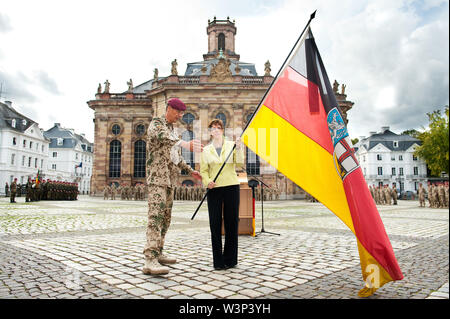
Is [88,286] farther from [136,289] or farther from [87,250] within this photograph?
[87,250]

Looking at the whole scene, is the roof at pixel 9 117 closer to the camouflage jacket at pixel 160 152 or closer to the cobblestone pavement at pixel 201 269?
the cobblestone pavement at pixel 201 269

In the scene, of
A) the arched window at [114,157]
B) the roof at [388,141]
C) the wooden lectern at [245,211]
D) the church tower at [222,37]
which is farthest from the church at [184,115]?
the roof at [388,141]

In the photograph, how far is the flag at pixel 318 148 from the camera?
2857 mm

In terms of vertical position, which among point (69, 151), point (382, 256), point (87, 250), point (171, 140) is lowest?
point (87, 250)

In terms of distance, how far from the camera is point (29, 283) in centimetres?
310

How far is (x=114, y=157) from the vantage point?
37781mm

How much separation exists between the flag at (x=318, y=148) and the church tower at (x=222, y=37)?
1941 inches

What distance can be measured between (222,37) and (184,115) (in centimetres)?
2340

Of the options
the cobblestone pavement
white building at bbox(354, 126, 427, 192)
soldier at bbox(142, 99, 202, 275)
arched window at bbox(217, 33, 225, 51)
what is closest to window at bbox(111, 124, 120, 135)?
arched window at bbox(217, 33, 225, 51)

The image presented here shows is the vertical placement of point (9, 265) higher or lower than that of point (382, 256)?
lower

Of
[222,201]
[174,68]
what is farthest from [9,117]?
[174,68]

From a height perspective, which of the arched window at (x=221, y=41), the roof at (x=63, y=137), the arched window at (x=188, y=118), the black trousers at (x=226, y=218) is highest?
the arched window at (x=221, y=41)
